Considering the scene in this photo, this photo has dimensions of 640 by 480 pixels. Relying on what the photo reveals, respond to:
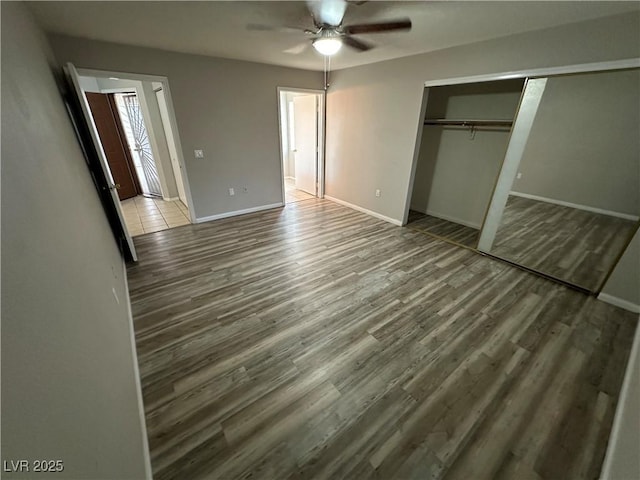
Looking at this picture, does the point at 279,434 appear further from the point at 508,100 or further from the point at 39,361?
the point at 508,100

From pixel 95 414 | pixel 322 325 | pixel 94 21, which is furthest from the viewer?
pixel 94 21

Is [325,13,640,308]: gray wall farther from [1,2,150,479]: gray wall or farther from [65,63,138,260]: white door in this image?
[1,2,150,479]: gray wall

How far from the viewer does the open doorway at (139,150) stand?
4.50m

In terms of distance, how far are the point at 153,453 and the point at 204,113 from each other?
406cm

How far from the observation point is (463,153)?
3.97m

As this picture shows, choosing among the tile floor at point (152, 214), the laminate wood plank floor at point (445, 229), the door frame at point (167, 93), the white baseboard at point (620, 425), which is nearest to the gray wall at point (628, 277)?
the white baseboard at point (620, 425)

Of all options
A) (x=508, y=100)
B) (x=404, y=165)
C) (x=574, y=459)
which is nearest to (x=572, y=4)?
(x=508, y=100)

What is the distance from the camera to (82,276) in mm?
1136

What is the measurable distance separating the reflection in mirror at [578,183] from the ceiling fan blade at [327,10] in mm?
2201

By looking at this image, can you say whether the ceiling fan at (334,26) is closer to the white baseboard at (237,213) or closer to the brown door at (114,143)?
the white baseboard at (237,213)

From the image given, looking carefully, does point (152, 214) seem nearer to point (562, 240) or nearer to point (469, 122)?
point (469, 122)

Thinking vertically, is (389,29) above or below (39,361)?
above

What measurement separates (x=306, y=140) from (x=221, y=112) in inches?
79.7

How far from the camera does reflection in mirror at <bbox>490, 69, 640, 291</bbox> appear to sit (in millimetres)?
2299
